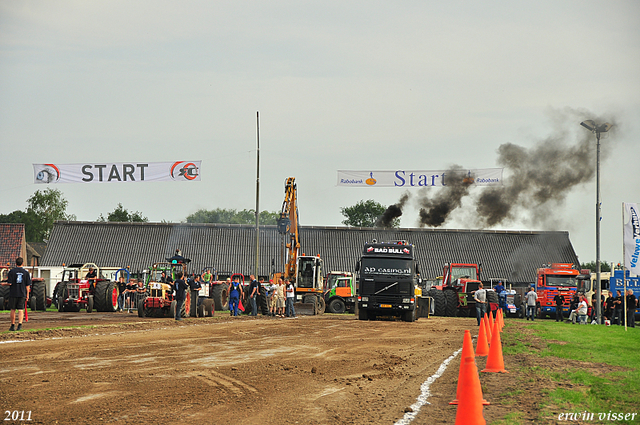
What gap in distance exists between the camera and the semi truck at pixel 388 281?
29.5m

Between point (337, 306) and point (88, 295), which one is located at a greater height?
point (88, 295)

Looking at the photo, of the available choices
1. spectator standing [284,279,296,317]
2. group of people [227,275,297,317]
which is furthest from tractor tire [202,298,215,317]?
spectator standing [284,279,296,317]

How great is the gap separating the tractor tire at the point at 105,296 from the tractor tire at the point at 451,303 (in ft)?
59.7

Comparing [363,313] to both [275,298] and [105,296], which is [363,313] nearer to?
[275,298]

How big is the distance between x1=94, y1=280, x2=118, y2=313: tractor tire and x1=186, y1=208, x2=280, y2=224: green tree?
92463mm

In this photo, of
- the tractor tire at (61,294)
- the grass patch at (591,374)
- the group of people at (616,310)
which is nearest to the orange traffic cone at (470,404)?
the grass patch at (591,374)

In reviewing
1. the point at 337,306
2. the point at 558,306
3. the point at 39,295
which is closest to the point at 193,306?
the point at 39,295

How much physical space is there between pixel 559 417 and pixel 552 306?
34236 millimetres

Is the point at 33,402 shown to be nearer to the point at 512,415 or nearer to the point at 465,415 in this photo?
the point at 465,415

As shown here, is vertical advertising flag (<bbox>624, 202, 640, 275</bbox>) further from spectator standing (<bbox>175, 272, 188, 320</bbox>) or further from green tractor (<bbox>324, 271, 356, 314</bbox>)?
green tractor (<bbox>324, 271, 356, 314</bbox>)

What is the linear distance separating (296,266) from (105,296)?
10.6 metres

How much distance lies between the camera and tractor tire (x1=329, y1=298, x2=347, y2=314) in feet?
125

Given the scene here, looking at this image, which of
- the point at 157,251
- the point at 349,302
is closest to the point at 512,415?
the point at 349,302

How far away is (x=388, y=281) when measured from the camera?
29609 millimetres
